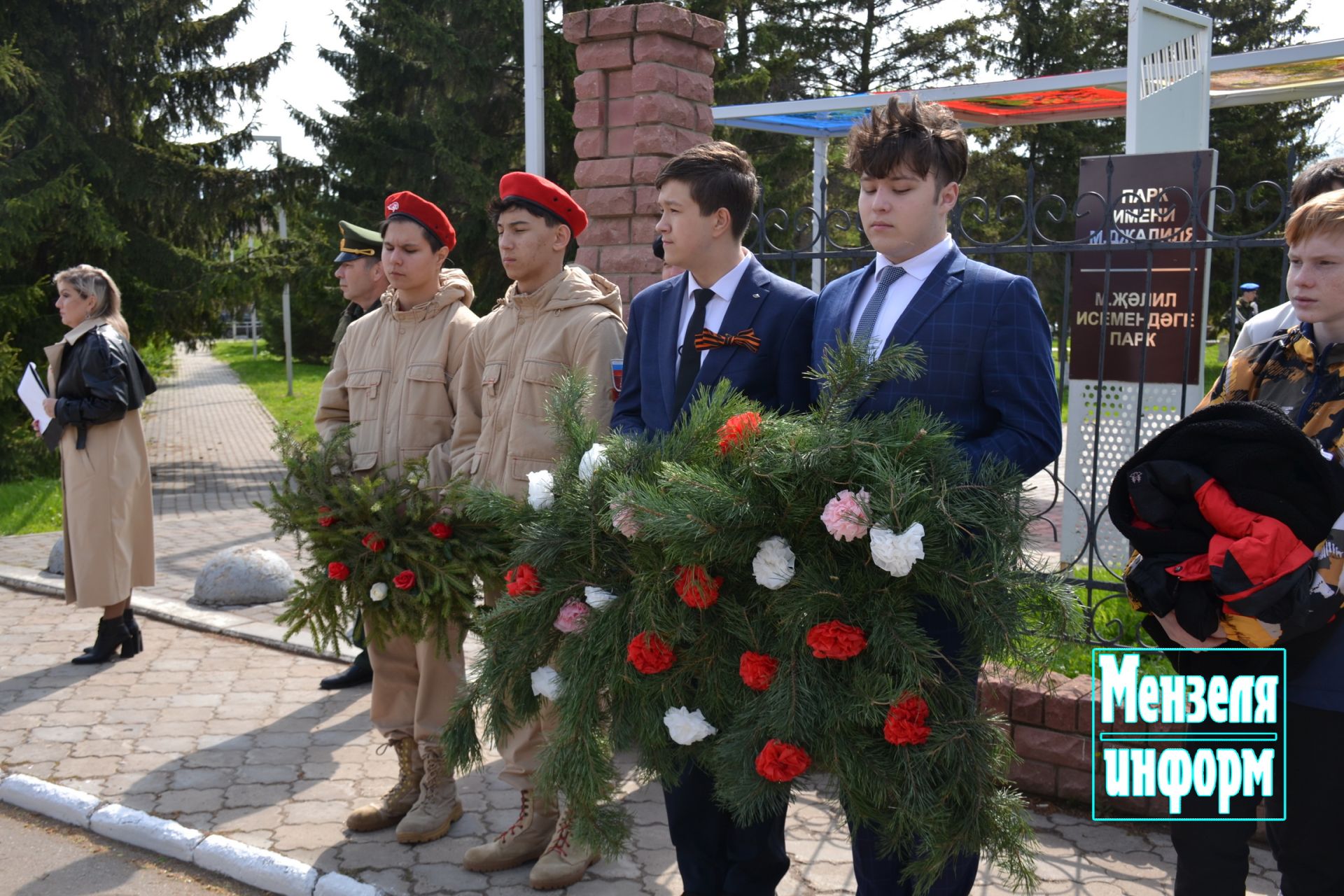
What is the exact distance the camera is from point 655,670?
8.01 feet

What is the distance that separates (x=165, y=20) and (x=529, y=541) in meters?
14.7

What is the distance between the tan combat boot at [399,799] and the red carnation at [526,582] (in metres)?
1.55

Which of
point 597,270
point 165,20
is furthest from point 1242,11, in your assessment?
point 597,270

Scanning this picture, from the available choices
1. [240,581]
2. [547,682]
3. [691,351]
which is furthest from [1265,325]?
[240,581]

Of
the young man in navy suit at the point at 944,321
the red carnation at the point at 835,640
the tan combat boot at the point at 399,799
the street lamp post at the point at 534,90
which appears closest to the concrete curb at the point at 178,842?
the tan combat boot at the point at 399,799

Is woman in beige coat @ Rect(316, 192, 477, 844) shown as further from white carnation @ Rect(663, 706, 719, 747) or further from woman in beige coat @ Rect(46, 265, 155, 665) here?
woman in beige coat @ Rect(46, 265, 155, 665)

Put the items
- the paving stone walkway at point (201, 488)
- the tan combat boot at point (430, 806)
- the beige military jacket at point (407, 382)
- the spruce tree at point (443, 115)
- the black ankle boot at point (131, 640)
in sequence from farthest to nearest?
the spruce tree at point (443, 115) < the paving stone walkway at point (201, 488) < the black ankle boot at point (131, 640) < the beige military jacket at point (407, 382) < the tan combat boot at point (430, 806)

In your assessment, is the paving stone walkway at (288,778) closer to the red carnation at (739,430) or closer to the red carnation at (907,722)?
the red carnation at (907,722)

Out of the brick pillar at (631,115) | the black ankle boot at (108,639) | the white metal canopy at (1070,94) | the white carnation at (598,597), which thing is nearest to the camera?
the white carnation at (598,597)

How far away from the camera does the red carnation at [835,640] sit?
7.18 ft

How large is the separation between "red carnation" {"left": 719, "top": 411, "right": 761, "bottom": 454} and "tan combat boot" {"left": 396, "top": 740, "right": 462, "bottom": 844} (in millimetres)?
2000

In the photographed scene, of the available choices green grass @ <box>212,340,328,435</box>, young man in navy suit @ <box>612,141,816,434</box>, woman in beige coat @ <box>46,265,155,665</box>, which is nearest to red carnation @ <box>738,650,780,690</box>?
young man in navy suit @ <box>612,141,816,434</box>

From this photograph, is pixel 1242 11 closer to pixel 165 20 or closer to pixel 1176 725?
pixel 165 20

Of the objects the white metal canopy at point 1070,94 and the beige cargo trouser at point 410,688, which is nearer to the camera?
the beige cargo trouser at point 410,688
